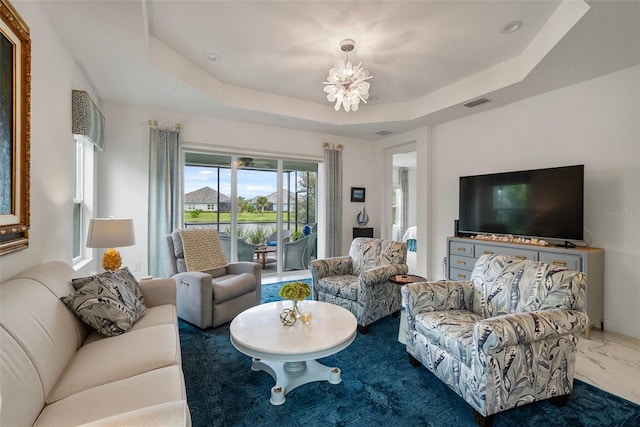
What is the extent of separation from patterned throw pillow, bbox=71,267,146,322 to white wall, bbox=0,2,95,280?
1.04ft

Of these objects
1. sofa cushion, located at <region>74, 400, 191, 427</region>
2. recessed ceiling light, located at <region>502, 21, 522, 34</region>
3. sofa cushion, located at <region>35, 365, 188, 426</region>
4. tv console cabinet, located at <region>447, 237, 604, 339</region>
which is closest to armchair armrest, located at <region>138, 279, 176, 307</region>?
sofa cushion, located at <region>35, 365, 188, 426</region>

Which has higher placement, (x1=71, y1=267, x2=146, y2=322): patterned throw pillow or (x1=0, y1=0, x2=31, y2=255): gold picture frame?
(x1=0, y1=0, x2=31, y2=255): gold picture frame

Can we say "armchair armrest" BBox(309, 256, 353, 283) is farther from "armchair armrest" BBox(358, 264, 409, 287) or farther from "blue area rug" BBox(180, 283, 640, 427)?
"blue area rug" BBox(180, 283, 640, 427)

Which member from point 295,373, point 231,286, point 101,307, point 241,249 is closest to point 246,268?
point 231,286

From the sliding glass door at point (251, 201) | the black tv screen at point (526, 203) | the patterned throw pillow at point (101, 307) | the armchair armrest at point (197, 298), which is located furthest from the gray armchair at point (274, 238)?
the patterned throw pillow at point (101, 307)

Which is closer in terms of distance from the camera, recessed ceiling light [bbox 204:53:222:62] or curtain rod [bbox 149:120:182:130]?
recessed ceiling light [bbox 204:53:222:62]

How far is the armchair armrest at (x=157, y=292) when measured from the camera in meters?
2.49

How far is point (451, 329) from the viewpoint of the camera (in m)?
1.90

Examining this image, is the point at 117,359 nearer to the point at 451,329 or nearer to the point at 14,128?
the point at 14,128

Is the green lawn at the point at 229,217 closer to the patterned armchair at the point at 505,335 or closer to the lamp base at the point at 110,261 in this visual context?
the lamp base at the point at 110,261

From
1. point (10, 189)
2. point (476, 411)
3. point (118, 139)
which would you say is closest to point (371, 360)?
point (476, 411)

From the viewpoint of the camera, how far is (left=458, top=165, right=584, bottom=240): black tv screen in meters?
3.06

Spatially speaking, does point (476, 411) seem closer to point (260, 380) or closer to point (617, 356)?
point (260, 380)

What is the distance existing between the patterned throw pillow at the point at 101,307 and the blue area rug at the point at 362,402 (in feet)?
2.12
